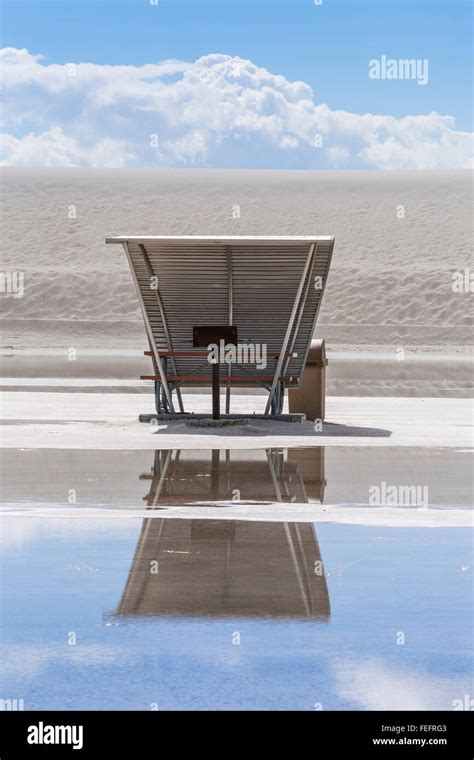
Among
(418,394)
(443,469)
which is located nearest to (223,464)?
(443,469)

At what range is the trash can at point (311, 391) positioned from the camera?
69.9ft

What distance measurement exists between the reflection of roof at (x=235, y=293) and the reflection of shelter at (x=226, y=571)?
10.2 meters

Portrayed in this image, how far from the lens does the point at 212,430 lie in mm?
18984

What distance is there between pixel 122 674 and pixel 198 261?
1475 centimetres

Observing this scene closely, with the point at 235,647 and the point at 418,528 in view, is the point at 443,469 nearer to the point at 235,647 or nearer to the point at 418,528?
the point at 418,528

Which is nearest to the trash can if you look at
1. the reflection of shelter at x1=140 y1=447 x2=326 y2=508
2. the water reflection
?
the reflection of shelter at x1=140 y1=447 x2=326 y2=508

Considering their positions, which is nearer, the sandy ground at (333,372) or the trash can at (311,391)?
the trash can at (311,391)

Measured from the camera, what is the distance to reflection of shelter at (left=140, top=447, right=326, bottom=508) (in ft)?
39.2

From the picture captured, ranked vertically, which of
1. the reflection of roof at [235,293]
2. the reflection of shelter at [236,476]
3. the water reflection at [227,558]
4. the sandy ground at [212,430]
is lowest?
the sandy ground at [212,430]

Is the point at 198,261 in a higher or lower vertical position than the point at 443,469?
higher

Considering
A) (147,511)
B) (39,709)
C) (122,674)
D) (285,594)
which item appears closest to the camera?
(39,709)

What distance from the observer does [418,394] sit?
30797 millimetres
